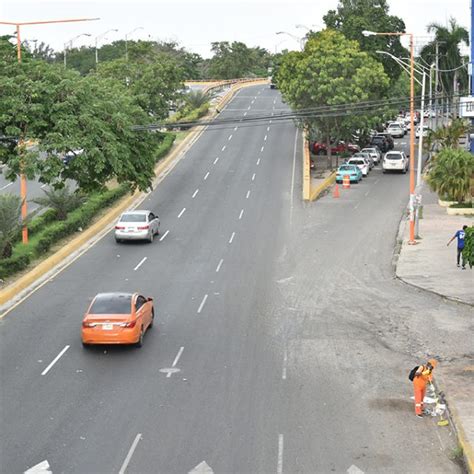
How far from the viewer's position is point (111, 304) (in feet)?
77.0

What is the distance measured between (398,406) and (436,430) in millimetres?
1496

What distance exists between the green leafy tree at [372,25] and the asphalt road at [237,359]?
1393 inches

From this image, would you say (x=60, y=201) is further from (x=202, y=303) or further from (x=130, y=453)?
(x=130, y=453)

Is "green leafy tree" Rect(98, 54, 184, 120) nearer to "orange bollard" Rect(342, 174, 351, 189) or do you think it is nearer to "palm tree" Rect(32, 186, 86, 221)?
"orange bollard" Rect(342, 174, 351, 189)

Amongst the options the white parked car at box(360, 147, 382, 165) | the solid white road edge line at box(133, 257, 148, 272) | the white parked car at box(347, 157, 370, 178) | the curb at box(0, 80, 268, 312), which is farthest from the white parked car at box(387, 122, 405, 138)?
the solid white road edge line at box(133, 257, 148, 272)

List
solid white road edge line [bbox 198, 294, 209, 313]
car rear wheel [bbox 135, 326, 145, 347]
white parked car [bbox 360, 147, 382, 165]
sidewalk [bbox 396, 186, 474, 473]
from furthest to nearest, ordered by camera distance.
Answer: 1. white parked car [bbox 360, 147, 382, 165]
2. solid white road edge line [bbox 198, 294, 209, 313]
3. car rear wheel [bbox 135, 326, 145, 347]
4. sidewalk [bbox 396, 186, 474, 473]

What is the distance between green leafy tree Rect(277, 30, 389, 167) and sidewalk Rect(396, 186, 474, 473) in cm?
764

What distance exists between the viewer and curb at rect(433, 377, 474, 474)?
1559cm

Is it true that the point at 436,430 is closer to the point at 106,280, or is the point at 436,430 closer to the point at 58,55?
the point at 106,280

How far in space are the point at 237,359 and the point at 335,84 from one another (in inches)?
1573

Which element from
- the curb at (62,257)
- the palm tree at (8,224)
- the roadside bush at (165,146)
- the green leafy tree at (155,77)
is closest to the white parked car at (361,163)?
the curb at (62,257)

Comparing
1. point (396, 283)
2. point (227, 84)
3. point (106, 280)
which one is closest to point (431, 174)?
point (396, 283)

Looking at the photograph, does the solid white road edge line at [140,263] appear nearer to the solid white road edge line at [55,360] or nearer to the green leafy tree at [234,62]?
the solid white road edge line at [55,360]

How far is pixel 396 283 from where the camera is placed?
104ft
